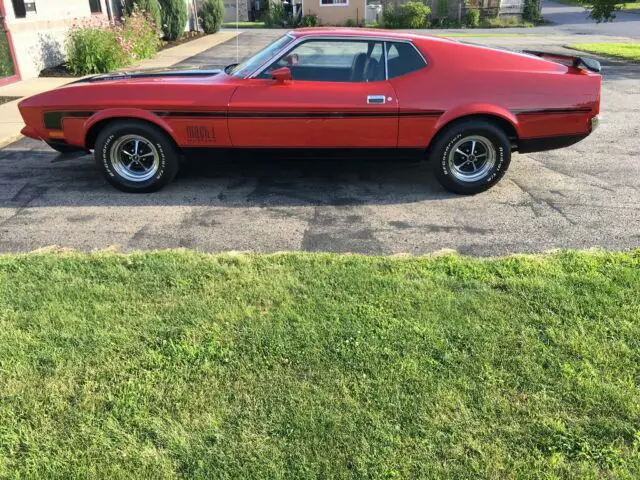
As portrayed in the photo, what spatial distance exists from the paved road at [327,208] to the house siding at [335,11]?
2948 cm

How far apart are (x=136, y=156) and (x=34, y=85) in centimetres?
725

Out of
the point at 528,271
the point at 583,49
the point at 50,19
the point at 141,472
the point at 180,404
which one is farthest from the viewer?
the point at 583,49

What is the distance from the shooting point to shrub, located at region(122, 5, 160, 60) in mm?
14141

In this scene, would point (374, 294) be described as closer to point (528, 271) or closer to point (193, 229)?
point (528, 271)

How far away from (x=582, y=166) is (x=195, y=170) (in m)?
4.47

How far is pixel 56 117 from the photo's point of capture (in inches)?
205

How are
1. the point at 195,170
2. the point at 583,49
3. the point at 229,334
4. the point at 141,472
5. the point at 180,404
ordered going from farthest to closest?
1. the point at 583,49
2. the point at 195,170
3. the point at 229,334
4. the point at 180,404
5. the point at 141,472

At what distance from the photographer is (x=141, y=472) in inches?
89.5

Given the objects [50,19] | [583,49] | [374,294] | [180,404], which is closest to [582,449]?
[374,294]

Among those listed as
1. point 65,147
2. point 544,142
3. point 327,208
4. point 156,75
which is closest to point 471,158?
point 544,142

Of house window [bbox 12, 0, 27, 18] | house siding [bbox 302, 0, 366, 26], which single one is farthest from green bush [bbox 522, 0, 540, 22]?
house window [bbox 12, 0, 27, 18]

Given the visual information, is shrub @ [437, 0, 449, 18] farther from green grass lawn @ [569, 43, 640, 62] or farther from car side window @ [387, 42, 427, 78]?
car side window @ [387, 42, 427, 78]

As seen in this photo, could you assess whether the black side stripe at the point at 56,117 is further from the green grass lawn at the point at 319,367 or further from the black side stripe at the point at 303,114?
the green grass lawn at the point at 319,367

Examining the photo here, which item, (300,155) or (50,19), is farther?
(50,19)
